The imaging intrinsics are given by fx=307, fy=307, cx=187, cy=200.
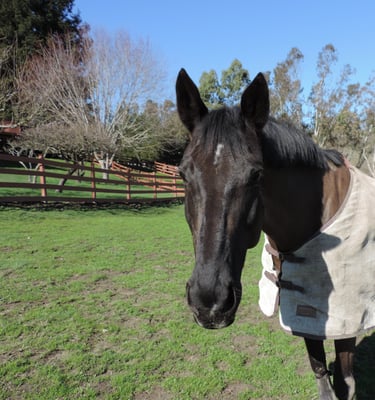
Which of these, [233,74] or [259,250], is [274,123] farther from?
[233,74]

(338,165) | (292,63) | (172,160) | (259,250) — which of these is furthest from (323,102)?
(338,165)

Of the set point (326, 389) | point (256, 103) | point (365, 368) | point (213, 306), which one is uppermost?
point (256, 103)

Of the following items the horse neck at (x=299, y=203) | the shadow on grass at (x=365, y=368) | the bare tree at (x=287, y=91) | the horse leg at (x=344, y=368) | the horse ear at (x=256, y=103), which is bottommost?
the shadow on grass at (x=365, y=368)

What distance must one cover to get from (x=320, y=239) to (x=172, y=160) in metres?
36.7

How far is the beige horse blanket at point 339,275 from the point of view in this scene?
1838 millimetres

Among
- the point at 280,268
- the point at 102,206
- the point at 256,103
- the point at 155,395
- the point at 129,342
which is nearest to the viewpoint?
the point at 256,103

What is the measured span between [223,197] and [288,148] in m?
0.65

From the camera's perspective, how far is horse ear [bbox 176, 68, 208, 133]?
63.6 inches

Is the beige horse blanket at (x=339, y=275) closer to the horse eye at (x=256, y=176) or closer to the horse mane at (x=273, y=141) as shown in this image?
the horse mane at (x=273, y=141)

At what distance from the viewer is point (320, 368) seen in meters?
2.18

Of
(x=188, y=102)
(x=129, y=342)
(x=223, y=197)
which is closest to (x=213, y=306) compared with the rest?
(x=223, y=197)

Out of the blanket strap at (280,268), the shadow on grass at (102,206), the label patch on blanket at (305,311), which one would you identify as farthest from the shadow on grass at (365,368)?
the shadow on grass at (102,206)

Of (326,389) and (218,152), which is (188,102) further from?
(326,389)

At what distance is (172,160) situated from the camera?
38094 mm
